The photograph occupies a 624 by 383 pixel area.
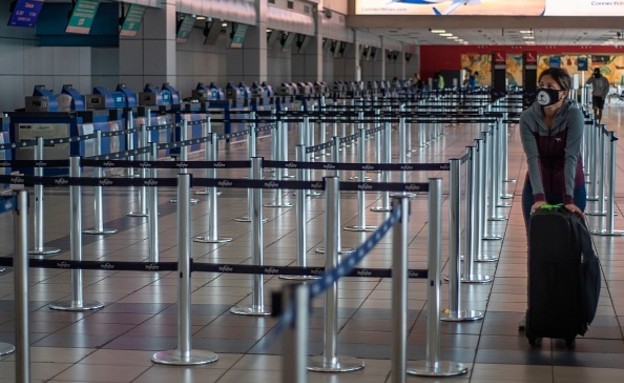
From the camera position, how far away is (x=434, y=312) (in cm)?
653

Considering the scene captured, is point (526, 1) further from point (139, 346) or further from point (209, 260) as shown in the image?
point (139, 346)

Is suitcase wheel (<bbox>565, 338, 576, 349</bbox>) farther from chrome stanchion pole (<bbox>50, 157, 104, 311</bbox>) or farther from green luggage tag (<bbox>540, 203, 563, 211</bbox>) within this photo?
chrome stanchion pole (<bbox>50, 157, 104, 311</bbox>)

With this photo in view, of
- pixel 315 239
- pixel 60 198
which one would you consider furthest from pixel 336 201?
pixel 60 198

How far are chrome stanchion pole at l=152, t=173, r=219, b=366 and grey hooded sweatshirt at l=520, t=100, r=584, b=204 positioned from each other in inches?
78.4

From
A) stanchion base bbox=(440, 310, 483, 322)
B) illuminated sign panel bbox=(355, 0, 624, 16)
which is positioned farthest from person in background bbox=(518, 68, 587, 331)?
illuminated sign panel bbox=(355, 0, 624, 16)

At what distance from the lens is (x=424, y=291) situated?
877 centimetres

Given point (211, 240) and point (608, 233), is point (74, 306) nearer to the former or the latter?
point (211, 240)

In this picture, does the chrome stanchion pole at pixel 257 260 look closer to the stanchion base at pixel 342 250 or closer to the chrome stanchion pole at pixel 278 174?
the stanchion base at pixel 342 250

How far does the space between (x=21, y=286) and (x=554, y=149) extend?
3.25 m

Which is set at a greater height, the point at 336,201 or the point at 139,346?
the point at 336,201

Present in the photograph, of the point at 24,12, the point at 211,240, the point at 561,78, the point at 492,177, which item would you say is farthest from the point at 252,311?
the point at 24,12

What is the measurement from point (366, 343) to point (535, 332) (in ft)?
3.09

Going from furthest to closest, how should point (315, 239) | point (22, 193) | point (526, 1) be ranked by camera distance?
point (526, 1)
point (315, 239)
point (22, 193)

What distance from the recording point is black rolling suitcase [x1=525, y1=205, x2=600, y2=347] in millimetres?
6898
